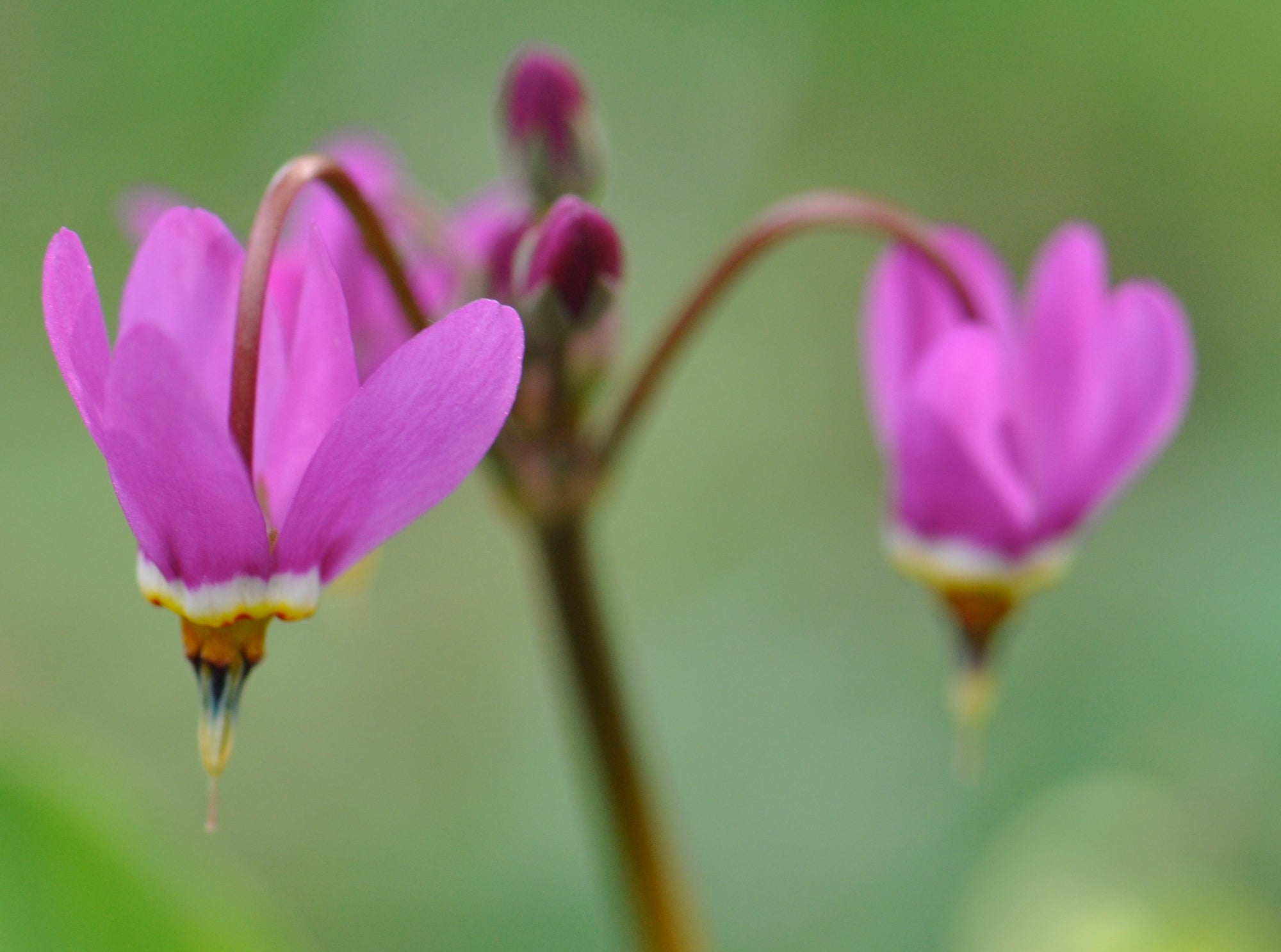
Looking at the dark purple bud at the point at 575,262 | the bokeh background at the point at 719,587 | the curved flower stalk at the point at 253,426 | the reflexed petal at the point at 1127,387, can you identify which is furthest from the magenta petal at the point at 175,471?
the reflexed petal at the point at 1127,387

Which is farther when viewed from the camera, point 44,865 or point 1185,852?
point 1185,852

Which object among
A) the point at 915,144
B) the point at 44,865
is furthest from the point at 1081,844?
the point at 915,144

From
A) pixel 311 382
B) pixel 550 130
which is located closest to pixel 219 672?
pixel 311 382

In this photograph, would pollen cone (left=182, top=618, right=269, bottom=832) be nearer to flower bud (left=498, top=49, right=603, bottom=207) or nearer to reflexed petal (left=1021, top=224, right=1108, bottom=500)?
flower bud (left=498, top=49, right=603, bottom=207)

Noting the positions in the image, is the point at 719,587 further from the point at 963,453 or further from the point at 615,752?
the point at 963,453

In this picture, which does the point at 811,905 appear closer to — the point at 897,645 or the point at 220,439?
the point at 897,645

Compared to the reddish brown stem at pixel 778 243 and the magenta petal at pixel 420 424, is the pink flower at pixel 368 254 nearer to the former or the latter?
the reddish brown stem at pixel 778 243
